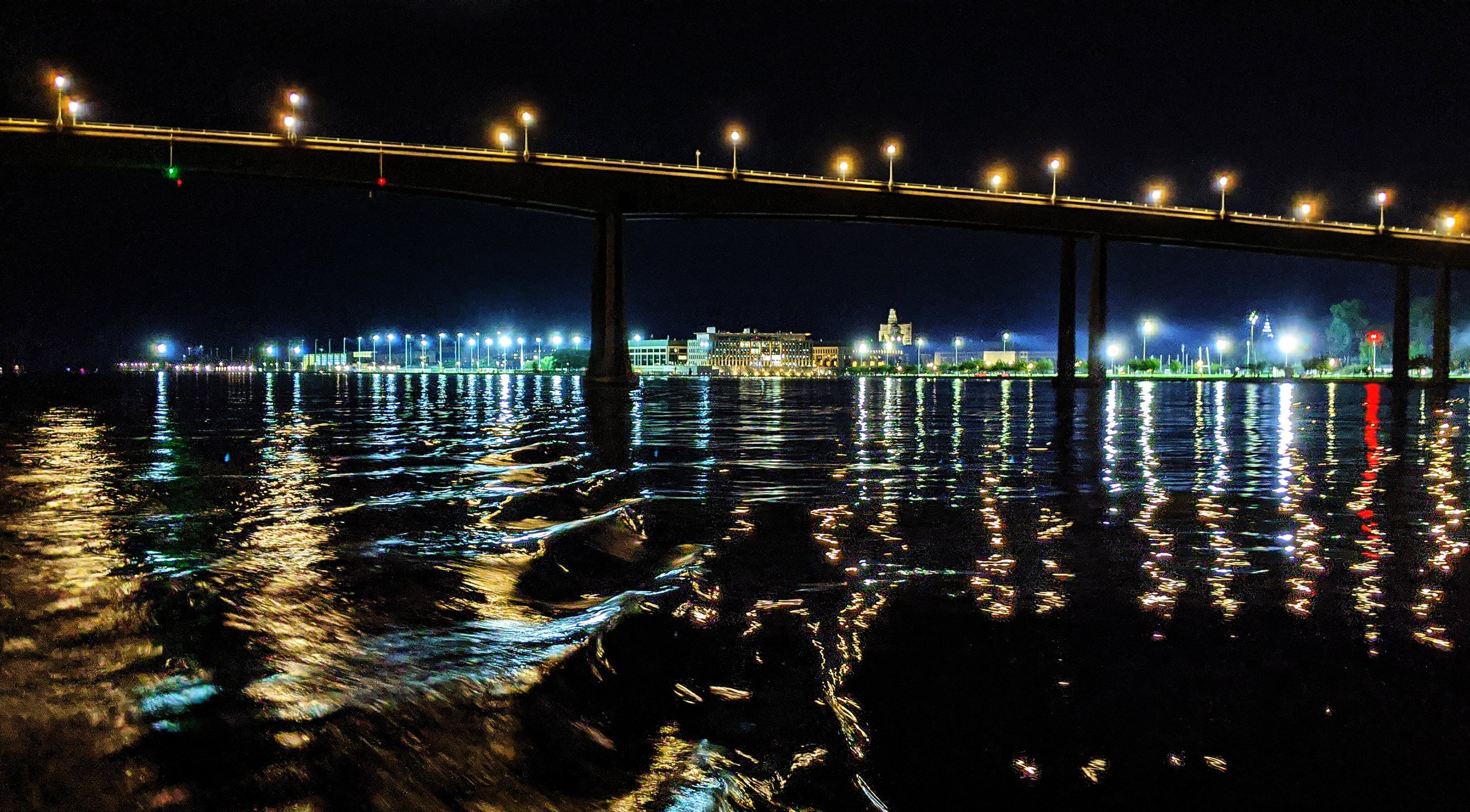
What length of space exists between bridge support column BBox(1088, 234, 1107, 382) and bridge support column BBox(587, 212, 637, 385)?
39588 mm

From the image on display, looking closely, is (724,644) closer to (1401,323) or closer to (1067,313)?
(1067,313)

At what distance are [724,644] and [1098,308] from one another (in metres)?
73.4

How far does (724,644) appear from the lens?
13.2 ft

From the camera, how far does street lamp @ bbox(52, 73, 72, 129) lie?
49.7 metres

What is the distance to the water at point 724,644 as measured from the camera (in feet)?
8.79

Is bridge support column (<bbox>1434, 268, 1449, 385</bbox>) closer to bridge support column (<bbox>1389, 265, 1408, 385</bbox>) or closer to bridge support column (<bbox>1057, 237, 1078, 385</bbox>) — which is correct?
bridge support column (<bbox>1389, 265, 1408, 385</bbox>)

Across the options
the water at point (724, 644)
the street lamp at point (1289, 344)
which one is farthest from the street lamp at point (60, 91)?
the street lamp at point (1289, 344)

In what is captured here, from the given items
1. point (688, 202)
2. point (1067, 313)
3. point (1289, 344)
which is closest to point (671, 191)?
point (688, 202)

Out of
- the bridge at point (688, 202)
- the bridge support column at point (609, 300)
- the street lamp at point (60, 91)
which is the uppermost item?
the street lamp at point (60, 91)

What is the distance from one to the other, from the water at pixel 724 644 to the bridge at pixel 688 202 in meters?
49.8

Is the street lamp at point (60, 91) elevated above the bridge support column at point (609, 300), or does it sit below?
above

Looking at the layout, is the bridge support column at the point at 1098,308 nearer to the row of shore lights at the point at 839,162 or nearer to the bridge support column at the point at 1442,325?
the row of shore lights at the point at 839,162

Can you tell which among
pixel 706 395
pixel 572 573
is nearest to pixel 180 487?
pixel 572 573

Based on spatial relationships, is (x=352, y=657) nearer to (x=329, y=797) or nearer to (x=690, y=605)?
(x=329, y=797)
